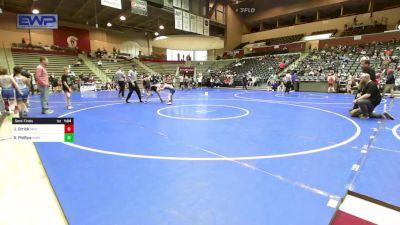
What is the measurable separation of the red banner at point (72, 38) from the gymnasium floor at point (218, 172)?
2747 centimetres

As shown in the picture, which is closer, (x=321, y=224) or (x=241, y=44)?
(x=321, y=224)

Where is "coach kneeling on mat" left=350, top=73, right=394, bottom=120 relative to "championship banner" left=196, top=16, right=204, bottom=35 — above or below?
below

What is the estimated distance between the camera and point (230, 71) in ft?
97.5

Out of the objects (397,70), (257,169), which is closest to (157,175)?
(257,169)

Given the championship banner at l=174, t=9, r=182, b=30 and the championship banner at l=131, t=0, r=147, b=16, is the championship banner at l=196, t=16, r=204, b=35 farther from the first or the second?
the championship banner at l=131, t=0, r=147, b=16

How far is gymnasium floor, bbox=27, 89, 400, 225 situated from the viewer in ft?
8.00

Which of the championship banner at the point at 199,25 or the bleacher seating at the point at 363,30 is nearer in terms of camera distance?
the championship banner at the point at 199,25

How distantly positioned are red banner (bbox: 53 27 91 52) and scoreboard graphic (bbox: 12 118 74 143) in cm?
3106

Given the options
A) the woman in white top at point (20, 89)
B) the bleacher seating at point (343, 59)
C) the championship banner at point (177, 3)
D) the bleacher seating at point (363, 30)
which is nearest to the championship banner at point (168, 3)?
the championship banner at point (177, 3)

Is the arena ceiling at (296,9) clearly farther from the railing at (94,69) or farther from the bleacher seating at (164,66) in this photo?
the railing at (94,69)

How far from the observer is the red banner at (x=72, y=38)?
29062mm

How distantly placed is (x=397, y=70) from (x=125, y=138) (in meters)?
18.5

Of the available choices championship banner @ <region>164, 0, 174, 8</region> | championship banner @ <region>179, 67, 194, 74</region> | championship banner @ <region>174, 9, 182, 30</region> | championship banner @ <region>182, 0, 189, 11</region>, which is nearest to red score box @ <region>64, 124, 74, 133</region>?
championship banner @ <region>174, 9, 182, 30</region>

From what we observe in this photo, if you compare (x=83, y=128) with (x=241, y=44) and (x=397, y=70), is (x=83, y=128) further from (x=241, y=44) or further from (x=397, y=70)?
(x=241, y=44)
